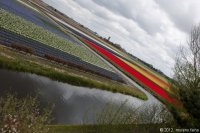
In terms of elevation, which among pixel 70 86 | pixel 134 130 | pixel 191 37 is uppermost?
pixel 191 37

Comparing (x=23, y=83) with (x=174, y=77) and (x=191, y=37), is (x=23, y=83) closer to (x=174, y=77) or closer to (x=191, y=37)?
(x=174, y=77)

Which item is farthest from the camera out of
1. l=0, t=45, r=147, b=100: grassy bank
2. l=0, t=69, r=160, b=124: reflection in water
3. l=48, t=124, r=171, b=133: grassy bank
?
l=0, t=45, r=147, b=100: grassy bank

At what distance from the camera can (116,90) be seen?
49906mm

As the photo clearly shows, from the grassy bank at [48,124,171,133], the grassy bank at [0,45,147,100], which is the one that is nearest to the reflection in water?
the grassy bank at [0,45,147,100]

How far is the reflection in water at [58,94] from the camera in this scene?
2559 cm

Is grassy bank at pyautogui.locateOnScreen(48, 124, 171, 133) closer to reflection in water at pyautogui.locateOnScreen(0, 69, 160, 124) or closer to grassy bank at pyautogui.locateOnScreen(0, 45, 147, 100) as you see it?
reflection in water at pyautogui.locateOnScreen(0, 69, 160, 124)

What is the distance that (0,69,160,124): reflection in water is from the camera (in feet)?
84.0

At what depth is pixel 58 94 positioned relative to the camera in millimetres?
30516

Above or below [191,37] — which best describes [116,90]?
below

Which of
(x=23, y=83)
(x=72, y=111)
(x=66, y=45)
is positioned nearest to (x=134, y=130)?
(x=72, y=111)

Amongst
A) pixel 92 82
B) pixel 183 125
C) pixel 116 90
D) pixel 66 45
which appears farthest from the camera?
pixel 66 45

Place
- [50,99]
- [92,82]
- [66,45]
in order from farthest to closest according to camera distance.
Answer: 1. [66,45]
2. [92,82]
3. [50,99]

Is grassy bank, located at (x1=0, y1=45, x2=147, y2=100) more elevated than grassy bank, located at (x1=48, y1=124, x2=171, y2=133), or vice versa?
grassy bank, located at (x1=48, y1=124, x2=171, y2=133)

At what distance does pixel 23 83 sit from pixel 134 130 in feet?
35.1
